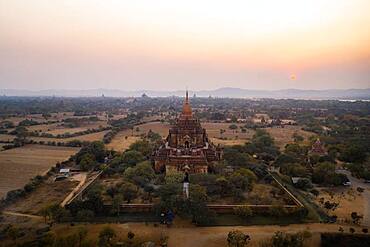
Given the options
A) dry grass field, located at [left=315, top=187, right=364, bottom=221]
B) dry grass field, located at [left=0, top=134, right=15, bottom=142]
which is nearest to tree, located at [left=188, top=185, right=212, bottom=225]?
dry grass field, located at [left=315, top=187, right=364, bottom=221]

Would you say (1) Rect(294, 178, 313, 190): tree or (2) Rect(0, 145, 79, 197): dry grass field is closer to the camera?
(1) Rect(294, 178, 313, 190): tree

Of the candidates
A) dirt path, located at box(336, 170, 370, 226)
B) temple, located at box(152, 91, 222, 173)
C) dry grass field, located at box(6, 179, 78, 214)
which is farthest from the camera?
temple, located at box(152, 91, 222, 173)

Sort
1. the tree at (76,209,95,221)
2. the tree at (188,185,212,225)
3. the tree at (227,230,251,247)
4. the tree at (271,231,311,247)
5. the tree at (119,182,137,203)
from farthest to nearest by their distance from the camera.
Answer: the tree at (119,182,137,203) → the tree at (76,209,95,221) → the tree at (188,185,212,225) → the tree at (227,230,251,247) → the tree at (271,231,311,247)

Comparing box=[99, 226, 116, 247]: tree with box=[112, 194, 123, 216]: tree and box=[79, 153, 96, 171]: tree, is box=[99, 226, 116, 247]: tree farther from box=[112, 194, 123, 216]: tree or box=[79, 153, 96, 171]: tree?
box=[79, 153, 96, 171]: tree

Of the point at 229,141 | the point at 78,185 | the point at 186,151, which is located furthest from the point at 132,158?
the point at 229,141

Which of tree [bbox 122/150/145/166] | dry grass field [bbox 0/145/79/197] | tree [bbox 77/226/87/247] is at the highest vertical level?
tree [bbox 122/150/145/166]

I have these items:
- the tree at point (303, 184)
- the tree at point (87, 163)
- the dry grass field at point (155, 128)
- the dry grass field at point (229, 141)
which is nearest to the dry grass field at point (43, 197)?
the tree at point (87, 163)

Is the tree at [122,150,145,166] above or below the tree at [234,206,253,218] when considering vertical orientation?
above
